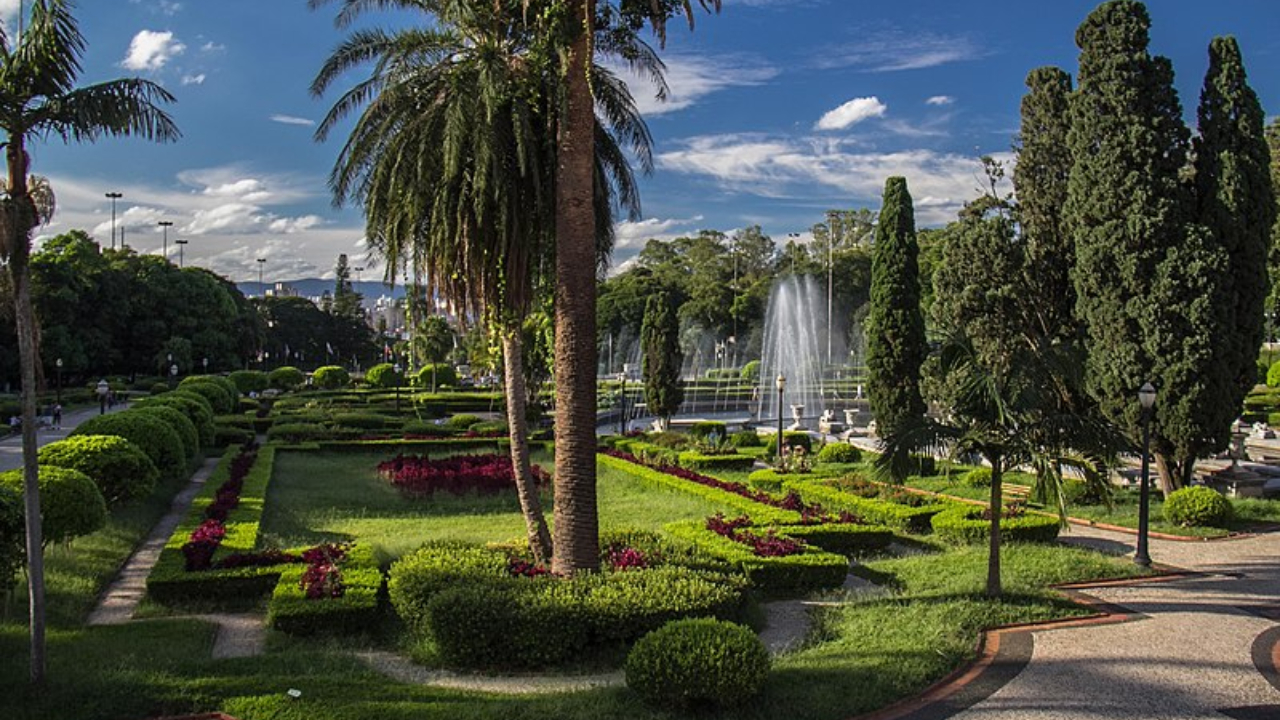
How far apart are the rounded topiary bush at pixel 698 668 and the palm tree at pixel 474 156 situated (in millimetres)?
4203

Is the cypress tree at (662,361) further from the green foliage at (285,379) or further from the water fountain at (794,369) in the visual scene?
the green foliage at (285,379)

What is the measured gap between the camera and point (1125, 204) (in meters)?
15.9

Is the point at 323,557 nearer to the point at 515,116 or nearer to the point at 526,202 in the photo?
the point at 526,202

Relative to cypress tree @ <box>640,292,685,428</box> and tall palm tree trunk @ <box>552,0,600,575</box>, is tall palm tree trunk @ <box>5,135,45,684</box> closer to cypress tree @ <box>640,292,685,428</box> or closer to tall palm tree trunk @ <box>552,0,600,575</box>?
tall palm tree trunk @ <box>552,0,600,575</box>

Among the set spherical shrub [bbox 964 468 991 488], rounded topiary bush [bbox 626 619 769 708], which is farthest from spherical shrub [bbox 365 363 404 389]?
rounded topiary bush [bbox 626 619 769 708]

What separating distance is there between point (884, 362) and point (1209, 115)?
755 cm

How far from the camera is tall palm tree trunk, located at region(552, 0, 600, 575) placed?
29.0ft

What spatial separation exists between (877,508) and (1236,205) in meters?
8.10

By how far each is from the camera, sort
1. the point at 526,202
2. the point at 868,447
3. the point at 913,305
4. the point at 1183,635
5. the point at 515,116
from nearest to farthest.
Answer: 1. the point at 1183,635
2. the point at 515,116
3. the point at 526,202
4. the point at 913,305
5. the point at 868,447

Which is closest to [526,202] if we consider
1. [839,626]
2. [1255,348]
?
[839,626]

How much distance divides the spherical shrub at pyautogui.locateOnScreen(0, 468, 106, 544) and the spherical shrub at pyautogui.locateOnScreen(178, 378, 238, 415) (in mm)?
18857

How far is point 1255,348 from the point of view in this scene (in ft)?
51.7

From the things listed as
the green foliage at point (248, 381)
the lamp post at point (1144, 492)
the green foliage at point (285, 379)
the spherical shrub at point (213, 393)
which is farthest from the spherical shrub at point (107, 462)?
the green foliage at point (285, 379)

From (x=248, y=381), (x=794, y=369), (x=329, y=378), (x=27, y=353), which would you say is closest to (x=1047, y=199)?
(x=27, y=353)
